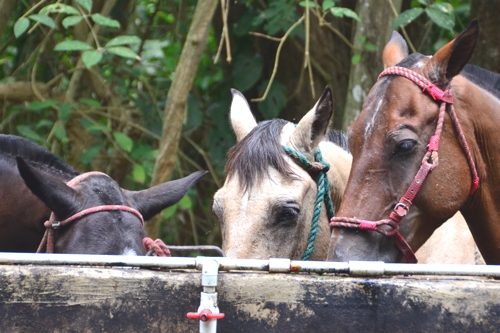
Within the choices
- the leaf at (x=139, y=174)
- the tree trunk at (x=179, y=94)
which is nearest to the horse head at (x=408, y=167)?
the tree trunk at (x=179, y=94)

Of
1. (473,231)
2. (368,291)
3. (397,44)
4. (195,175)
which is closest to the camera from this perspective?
(368,291)

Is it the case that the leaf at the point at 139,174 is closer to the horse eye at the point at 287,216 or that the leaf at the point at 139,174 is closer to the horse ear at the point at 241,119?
the horse ear at the point at 241,119

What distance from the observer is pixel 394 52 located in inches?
109

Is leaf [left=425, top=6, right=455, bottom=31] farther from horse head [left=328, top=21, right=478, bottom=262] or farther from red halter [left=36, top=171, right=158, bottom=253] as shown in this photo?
red halter [left=36, top=171, right=158, bottom=253]

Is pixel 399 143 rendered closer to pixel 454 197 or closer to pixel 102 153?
pixel 454 197

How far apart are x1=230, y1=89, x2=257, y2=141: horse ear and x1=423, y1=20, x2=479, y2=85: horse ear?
99cm

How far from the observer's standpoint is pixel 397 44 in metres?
2.89

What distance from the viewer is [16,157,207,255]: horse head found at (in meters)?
2.46

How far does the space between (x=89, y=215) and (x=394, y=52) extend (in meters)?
1.59

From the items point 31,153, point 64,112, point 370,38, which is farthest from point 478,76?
point 64,112

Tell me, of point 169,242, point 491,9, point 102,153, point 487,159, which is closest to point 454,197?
point 487,159

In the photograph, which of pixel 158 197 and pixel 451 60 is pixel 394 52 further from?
pixel 158 197

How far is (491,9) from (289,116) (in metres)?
1.95

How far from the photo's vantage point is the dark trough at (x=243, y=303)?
4.54ft
